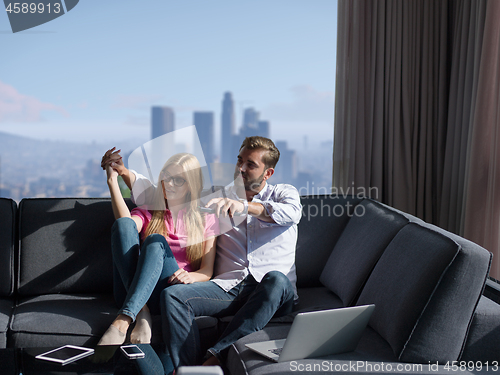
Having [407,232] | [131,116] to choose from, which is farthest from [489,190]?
[131,116]

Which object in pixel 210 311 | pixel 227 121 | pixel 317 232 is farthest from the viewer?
pixel 227 121

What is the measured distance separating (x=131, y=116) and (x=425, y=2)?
10.6 ft

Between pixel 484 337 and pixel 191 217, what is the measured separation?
1.20 meters

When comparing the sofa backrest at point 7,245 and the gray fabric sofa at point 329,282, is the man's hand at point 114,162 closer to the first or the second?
the gray fabric sofa at point 329,282

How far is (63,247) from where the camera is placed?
2.01m

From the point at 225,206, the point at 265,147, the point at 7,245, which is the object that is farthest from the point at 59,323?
the point at 265,147

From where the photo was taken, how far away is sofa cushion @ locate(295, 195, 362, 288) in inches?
82.4

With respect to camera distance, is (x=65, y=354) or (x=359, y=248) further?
(x=359, y=248)

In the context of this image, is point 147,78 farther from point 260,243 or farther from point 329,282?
point 329,282

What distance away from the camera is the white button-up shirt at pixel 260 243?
180cm

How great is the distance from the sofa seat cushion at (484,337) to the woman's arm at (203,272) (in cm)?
101

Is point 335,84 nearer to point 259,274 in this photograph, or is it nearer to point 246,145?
point 246,145


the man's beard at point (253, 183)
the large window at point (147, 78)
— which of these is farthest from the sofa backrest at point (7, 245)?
the large window at point (147, 78)

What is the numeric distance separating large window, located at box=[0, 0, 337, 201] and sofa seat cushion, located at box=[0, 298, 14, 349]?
78.8 inches
